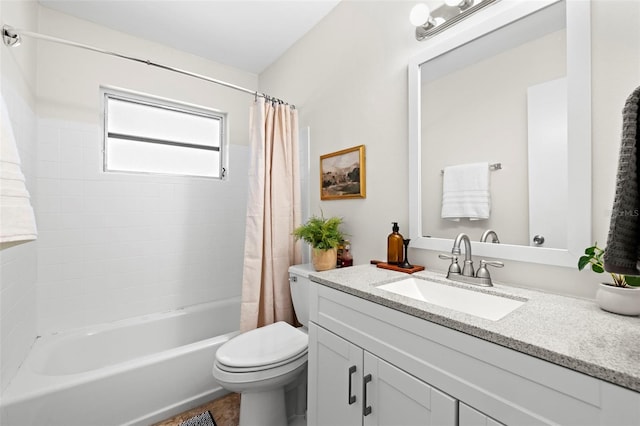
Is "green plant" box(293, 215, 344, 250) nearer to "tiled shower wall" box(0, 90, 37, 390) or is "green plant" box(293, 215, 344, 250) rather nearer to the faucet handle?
the faucet handle

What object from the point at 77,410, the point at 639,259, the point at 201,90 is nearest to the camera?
the point at 639,259

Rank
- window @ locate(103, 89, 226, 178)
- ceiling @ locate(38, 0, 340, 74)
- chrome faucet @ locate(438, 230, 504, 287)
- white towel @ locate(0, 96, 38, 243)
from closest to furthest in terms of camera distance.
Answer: white towel @ locate(0, 96, 38, 243)
chrome faucet @ locate(438, 230, 504, 287)
ceiling @ locate(38, 0, 340, 74)
window @ locate(103, 89, 226, 178)

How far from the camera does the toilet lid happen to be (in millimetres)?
1360

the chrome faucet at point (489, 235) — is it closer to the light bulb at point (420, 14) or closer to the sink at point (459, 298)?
the sink at point (459, 298)

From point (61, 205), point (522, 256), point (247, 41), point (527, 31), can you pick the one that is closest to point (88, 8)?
point (247, 41)

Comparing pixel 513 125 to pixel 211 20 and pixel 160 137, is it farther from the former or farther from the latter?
pixel 160 137

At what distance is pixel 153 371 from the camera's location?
155 cm

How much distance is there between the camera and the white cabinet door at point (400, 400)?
78 centimetres

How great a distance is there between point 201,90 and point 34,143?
1223mm

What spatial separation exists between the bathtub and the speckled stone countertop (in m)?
1.29

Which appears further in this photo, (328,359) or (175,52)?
(175,52)

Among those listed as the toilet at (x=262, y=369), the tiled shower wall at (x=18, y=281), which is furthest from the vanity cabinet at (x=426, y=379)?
the tiled shower wall at (x=18, y=281)

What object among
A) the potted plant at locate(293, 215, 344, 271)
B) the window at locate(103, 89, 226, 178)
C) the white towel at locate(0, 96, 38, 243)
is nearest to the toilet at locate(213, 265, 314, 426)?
the potted plant at locate(293, 215, 344, 271)

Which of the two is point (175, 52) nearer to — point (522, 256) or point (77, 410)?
point (77, 410)
